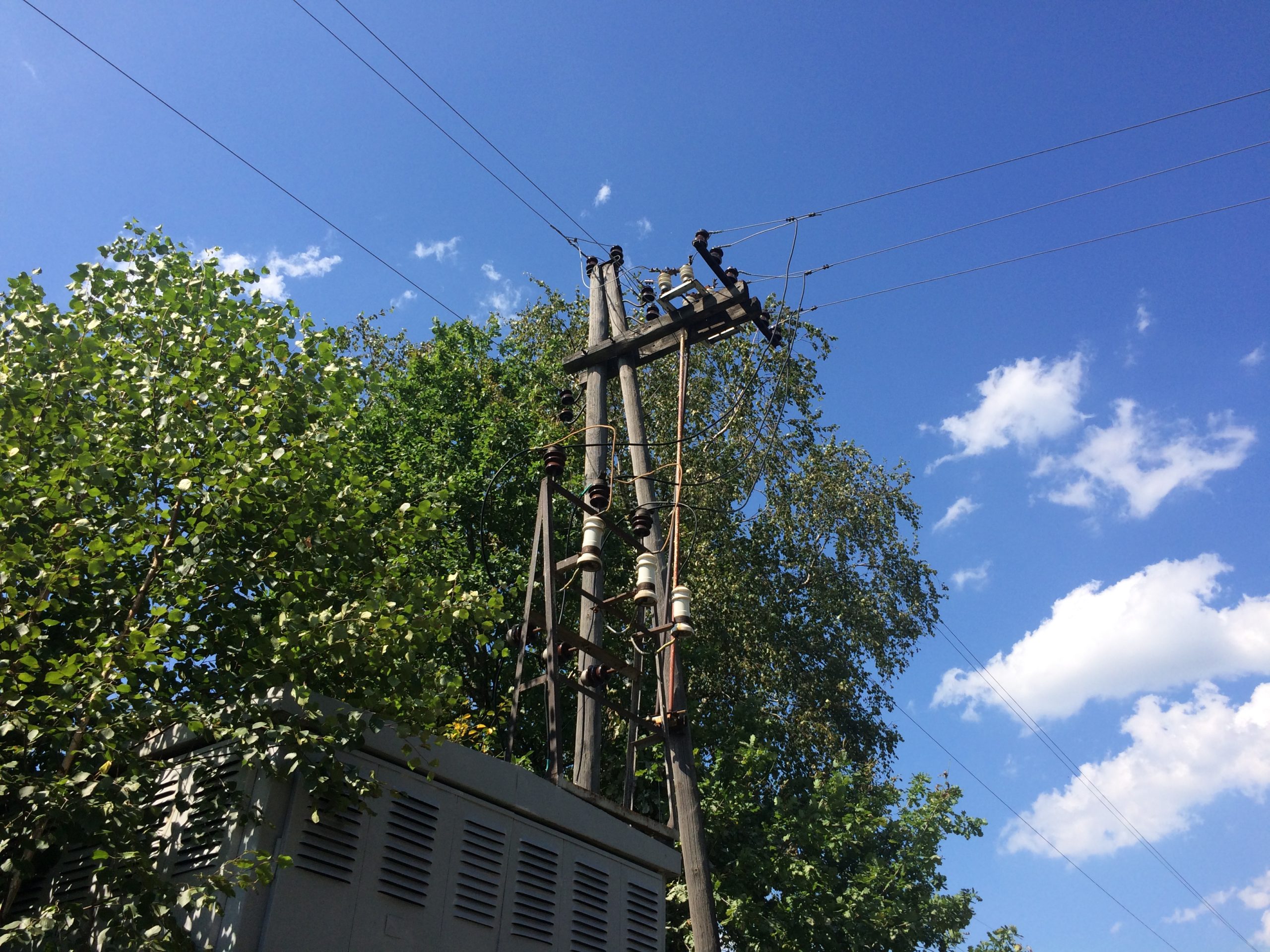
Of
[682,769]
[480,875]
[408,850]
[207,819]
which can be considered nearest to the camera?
[207,819]

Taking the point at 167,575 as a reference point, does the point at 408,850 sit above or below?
below

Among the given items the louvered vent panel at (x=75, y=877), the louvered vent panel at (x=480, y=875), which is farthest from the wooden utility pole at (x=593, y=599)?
the louvered vent panel at (x=75, y=877)

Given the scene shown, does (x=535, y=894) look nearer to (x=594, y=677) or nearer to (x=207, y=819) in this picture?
(x=594, y=677)

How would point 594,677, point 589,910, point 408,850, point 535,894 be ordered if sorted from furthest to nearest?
point 594,677 → point 589,910 → point 535,894 → point 408,850

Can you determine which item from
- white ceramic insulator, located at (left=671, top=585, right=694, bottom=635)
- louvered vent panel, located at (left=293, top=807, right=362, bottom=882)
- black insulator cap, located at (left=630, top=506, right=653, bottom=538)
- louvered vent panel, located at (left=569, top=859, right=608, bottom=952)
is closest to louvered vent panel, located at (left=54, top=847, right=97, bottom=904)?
louvered vent panel, located at (left=293, top=807, right=362, bottom=882)

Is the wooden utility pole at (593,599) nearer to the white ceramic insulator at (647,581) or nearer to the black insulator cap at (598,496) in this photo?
the black insulator cap at (598,496)

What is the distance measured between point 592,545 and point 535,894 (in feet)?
10.9

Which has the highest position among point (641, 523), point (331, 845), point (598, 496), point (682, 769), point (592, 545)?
point (598, 496)

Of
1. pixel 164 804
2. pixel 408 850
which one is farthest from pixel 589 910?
pixel 164 804

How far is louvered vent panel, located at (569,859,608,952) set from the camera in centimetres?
788

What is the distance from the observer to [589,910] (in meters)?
8.02

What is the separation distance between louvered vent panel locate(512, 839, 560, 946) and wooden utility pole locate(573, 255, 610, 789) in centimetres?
120

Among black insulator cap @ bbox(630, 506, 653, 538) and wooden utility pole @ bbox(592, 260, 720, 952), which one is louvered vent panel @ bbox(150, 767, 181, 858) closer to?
wooden utility pole @ bbox(592, 260, 720, 952)

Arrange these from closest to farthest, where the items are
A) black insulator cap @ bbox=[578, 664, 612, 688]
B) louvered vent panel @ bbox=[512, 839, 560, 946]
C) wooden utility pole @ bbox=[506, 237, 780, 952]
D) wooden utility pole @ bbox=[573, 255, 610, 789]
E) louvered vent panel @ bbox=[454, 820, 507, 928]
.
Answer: louvered vent panel @ bbox=[454, 820, 507, 928] → louvered vent panel @ bbox=[512, 839, 560, 946] → wooden utility pole @ bbox=[506, 237, 780, 952] → wooden utility pole @ bbox=[573, 255, 610, 789] → black insulator cap @ bbox=[578, 664, 612, 688]
